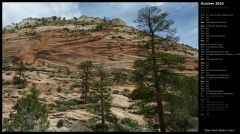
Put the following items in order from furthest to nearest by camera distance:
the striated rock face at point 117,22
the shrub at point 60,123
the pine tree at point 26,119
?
the striated rock face at point 117,22
the shrub at point 60,123
the pine tree at point 26,119

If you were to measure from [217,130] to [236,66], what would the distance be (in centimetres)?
168

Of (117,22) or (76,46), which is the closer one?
(76,46)

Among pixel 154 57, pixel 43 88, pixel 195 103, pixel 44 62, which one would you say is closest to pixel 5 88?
pixel 43 88

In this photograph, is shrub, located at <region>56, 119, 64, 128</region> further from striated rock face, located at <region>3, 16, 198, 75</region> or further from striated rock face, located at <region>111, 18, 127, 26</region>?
striated rock face, located at <region>111, 18, 127, 26</region>

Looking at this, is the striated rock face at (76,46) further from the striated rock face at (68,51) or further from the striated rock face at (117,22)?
the striated rock face at (117,22)

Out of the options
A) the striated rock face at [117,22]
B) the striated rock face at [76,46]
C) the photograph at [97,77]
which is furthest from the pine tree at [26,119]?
A: the striated rock face at [117,22]

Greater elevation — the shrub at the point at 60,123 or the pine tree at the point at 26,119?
the pine tree at the point at 26,119

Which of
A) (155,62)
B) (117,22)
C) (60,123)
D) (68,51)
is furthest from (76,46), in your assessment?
(155,62)

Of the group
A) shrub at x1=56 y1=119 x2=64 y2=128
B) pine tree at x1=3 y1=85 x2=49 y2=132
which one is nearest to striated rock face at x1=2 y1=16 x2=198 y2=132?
shrub at x1=56 y1=119 x2=64 y2=128

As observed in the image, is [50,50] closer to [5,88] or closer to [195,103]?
[5,88]

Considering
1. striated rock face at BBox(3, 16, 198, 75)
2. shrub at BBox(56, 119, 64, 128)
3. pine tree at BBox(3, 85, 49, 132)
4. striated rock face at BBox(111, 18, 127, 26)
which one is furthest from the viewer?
striated rock face at BBox(111, 18, 127, 26)

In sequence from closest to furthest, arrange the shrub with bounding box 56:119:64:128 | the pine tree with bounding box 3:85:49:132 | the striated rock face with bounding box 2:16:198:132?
the pine tree with bounding box 3:85:49:132, the shrub with bounding box 56:119:64:128, the striated rock face with bounding box 2:16:198:132

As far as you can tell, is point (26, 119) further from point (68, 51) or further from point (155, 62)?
point (68, 51)

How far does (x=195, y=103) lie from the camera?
1655 cm
